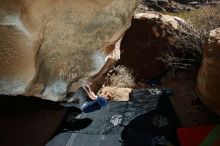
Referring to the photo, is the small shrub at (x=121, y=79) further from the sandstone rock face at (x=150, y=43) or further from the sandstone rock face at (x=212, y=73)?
the sandstone rock face at (x=212, y=73)

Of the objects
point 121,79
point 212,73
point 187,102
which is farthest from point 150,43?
point 212,73

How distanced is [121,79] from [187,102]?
1.63m

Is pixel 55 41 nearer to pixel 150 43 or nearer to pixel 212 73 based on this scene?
pixel 212 73

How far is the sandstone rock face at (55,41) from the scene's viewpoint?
167 centimetres

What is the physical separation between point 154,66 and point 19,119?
9.71ft

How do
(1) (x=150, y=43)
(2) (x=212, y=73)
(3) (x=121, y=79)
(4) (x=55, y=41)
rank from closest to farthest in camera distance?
(4) (x=55, y=41) < (2) (x=212, y=73) < (3) (x=121, y=79) < (1) (x=150, y=43)

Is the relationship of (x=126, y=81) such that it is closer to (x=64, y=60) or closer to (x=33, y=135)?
(x=33, y=135)

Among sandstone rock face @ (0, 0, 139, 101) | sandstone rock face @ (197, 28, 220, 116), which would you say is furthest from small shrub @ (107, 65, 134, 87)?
sandstone rock face @ (0, 0, 139, 101)

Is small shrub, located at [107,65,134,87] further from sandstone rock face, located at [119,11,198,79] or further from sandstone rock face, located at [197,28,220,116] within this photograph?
sandstone rock face, located at [197,28,220,116]

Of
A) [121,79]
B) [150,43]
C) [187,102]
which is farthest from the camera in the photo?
[150,43]

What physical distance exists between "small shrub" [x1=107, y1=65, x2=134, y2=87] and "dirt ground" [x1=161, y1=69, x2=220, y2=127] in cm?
66

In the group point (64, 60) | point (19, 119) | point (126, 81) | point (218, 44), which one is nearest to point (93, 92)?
point (126, 81)

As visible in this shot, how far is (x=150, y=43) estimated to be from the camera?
712 centimetres

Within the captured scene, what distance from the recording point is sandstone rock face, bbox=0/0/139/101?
1.67 metres
